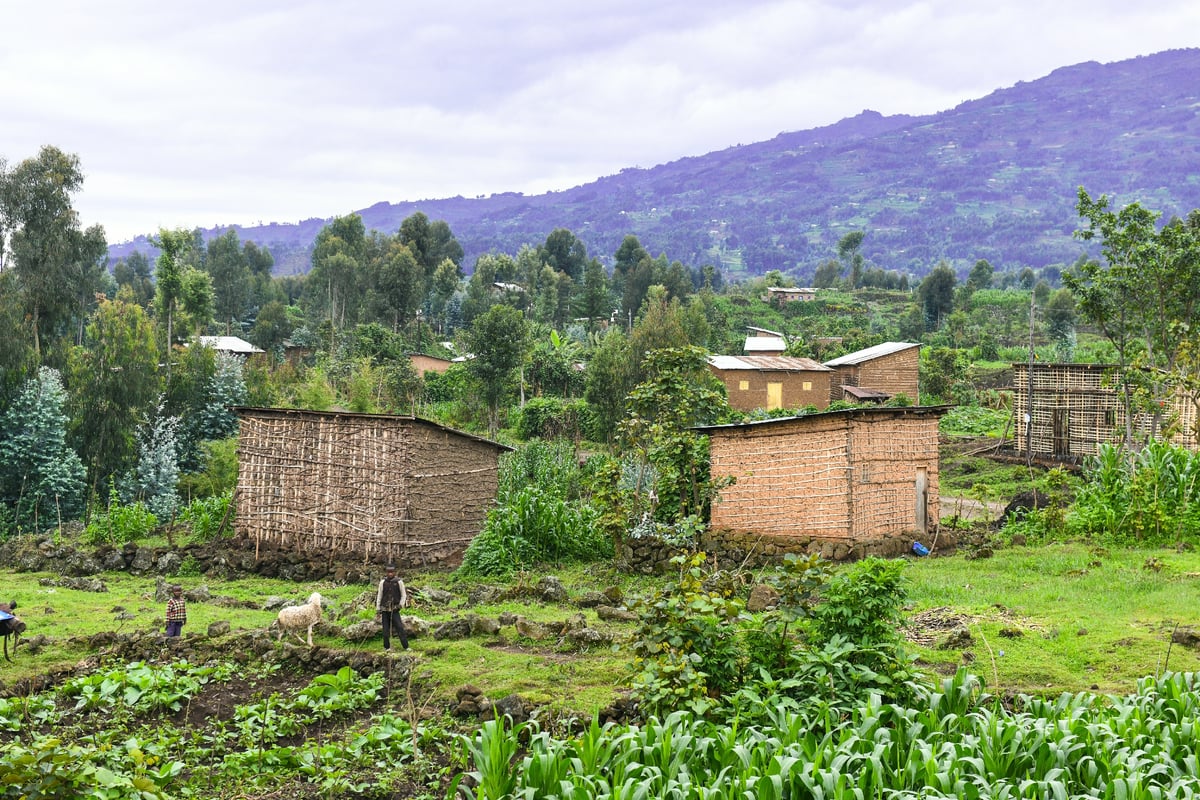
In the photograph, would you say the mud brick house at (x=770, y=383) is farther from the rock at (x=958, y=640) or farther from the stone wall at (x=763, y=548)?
the rock at (x=958, y=640)

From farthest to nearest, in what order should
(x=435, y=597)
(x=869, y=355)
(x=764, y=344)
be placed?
(x=764, y=344)
(x=869, y=355)
(x=435, y=597)

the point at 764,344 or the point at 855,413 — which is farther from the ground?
the point at 764,344

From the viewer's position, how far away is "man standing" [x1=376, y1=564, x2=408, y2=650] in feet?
33.0

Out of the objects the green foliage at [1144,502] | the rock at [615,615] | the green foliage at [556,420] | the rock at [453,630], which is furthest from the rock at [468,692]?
the green foliage at [556,420]

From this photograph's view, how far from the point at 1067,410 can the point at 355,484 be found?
21.7m

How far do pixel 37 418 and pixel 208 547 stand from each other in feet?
33.0

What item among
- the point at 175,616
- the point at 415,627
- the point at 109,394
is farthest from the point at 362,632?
the point at 109,394

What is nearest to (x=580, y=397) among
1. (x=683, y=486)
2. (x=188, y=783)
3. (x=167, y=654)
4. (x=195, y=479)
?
(x=195, y=479)

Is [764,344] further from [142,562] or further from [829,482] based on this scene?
[142,562]

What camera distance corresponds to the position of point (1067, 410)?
2833cm

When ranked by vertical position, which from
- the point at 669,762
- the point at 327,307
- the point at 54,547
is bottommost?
the point at 54,547

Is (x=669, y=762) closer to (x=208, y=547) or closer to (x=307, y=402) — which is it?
(x=208, y=547)

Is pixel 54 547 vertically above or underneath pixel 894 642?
underneath

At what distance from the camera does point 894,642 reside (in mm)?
7582
